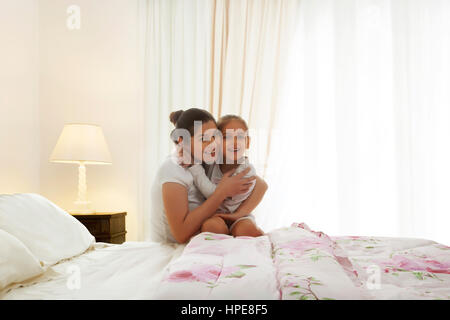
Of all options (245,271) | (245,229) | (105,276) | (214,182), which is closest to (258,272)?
(245,271)

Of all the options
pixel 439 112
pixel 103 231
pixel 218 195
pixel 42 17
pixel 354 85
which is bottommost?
pixel 103 231

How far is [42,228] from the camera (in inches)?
55.4

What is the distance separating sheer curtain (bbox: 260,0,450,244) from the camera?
308cm

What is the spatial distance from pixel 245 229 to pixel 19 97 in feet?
7.18


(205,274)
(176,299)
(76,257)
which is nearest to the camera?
(176,299)

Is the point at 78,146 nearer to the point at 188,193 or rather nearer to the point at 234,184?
the point at 188,193

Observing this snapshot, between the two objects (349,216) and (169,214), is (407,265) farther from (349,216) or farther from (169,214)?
(349,216)

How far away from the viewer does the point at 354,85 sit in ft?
10.4

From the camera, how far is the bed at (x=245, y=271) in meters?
0.80

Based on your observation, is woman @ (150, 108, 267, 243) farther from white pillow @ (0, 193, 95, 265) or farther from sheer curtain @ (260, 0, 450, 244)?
sheer curtain @ (260, 0, 450, 244)

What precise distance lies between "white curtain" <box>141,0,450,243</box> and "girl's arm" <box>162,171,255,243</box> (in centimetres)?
155

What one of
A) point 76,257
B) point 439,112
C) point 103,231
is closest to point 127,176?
point 103,231

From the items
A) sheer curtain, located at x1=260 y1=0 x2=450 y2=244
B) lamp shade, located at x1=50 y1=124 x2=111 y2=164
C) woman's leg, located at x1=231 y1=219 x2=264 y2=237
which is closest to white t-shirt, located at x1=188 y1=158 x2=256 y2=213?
woman's leg, located at x1=231 y1=219 x2=264 y2=237

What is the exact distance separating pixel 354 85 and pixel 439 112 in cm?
75
